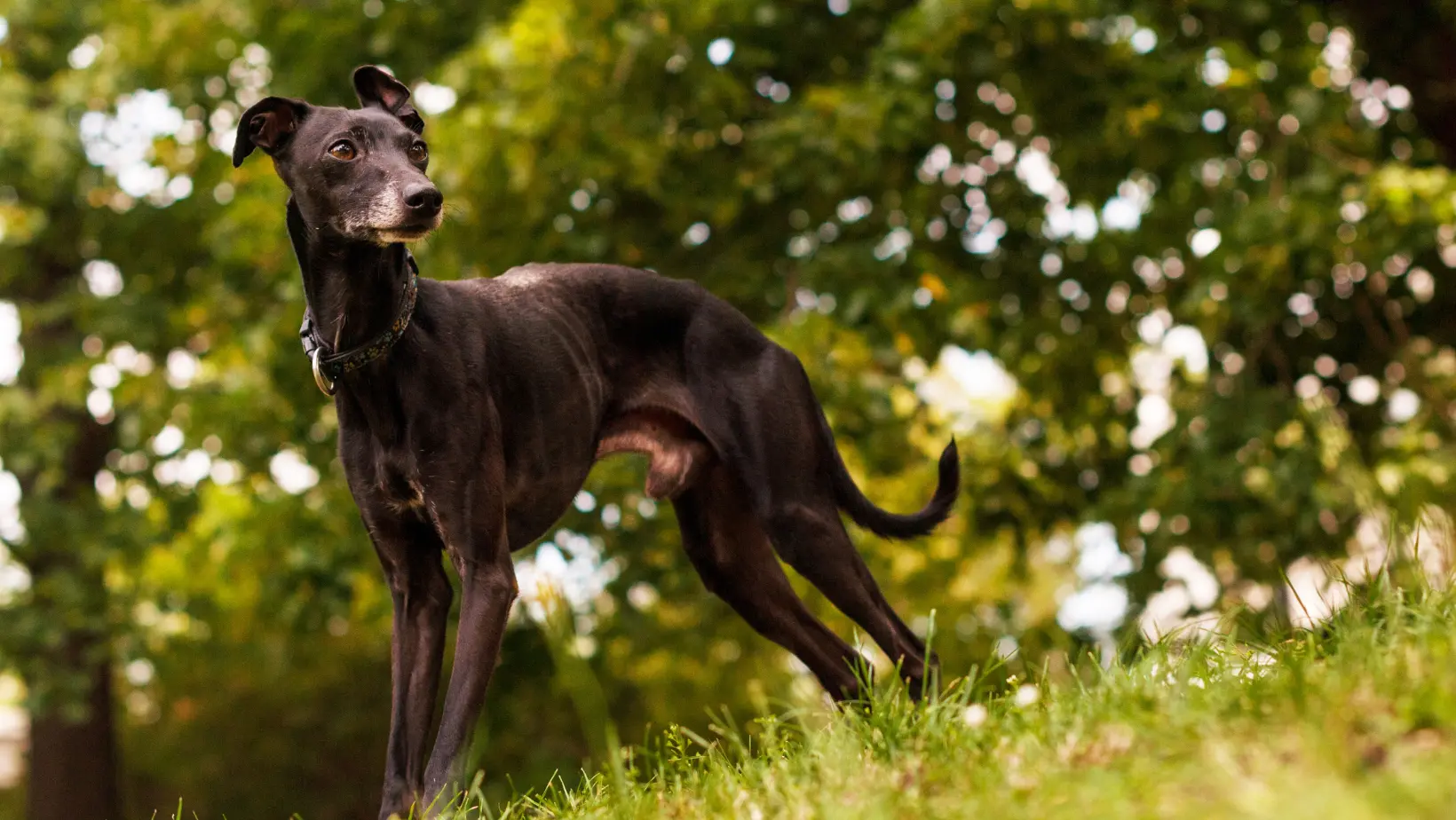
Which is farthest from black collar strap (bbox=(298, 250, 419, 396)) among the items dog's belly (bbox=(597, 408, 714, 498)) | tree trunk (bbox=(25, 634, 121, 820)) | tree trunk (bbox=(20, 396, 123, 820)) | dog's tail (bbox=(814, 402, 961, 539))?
tree trunk (bbox=(25, 634, 121, 820))

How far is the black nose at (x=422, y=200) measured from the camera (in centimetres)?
362

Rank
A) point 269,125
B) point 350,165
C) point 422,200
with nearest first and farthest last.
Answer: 1. point 422,200
2. point 350,165
3. point 269,125

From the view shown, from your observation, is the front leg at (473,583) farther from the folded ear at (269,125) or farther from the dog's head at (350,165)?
the folded ear at (269,125)

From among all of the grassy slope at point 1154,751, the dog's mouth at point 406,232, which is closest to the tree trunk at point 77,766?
the dog's mouth at point 406,232

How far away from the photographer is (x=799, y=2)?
9273 mm

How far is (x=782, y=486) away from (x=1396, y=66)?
616 cm

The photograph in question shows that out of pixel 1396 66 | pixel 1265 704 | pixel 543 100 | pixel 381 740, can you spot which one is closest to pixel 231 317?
pixel 543 100

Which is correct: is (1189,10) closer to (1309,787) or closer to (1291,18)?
(1291,18)

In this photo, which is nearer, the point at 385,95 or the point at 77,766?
the point at 385,95

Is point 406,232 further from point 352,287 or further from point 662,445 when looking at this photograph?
point 662,445

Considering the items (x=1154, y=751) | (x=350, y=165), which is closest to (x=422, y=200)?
(x=350, y=165)

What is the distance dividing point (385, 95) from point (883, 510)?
2069mm

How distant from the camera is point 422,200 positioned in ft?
11.9

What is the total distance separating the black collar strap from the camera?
3816 millimetres
